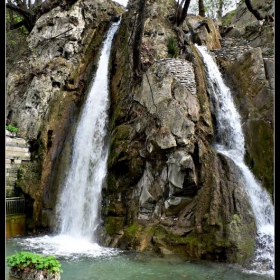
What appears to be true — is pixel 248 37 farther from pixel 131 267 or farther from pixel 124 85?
pixel 131 267

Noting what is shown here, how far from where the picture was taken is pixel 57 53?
13031 mm

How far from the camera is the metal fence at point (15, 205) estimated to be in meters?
9.95

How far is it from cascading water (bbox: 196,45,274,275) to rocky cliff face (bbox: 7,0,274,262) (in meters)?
0.23

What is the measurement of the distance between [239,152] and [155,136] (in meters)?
2.42

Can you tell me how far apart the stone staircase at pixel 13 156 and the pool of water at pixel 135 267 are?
10.6ft

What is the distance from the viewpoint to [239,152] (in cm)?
902

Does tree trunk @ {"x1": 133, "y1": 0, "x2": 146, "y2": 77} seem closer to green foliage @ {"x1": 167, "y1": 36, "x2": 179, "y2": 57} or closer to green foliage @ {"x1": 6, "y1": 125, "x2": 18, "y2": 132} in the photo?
green foliage @ {"x1": 167, "y1": 36, "x2": 179, "y2": 57}

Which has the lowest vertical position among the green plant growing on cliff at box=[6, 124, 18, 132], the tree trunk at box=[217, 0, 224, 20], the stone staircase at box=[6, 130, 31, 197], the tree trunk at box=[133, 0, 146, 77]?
the stone staircase at box=[6, 130, 31, 197]

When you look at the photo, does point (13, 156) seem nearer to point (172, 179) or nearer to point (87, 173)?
point (87, 173)

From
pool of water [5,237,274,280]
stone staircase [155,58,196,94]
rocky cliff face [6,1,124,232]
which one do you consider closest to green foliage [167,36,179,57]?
stone staircase [155,58,196,94]

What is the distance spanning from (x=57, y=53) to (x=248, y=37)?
9500mm

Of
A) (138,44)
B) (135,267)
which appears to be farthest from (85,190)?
(138,44)

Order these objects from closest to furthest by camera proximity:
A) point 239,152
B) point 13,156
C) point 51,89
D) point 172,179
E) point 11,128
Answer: point 172,179
point 239,152
point 13,156
point 11,128
point 51,89

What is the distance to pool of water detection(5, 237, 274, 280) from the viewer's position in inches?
229
